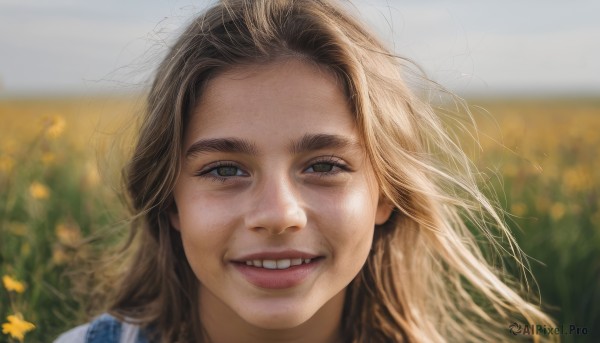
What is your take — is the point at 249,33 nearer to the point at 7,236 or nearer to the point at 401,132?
the point at 401,132

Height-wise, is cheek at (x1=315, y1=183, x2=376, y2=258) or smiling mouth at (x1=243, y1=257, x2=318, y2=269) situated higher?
cheek at (x1=315, y1=183, x2=376, y2=258)

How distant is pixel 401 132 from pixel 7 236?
1.72 metres

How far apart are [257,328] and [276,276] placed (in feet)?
1.14

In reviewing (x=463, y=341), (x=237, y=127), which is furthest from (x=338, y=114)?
(x=463, y=341)

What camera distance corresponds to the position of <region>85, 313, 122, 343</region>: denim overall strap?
7.76 feet

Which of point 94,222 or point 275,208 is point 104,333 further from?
point 94,222

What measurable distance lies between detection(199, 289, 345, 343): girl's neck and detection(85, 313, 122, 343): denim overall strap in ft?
0.90

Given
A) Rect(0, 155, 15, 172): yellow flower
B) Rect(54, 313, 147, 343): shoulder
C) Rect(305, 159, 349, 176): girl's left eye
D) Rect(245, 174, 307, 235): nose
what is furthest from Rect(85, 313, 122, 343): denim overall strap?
Rect(0, 155, 15, 172): yellow flower

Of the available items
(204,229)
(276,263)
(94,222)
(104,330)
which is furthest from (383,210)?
(94,222)

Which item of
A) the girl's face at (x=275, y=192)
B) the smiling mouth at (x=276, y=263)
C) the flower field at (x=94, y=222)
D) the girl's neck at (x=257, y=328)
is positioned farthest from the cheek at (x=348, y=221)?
the flower field at (x=94, y=222)

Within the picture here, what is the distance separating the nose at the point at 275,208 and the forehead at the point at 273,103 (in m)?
0.13

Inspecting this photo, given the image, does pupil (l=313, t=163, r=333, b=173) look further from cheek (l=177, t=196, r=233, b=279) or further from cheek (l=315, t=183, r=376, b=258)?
cheek (l=177, t=196, r=233, b=279)

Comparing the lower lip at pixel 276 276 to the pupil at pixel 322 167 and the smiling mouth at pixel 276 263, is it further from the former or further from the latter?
the pupil at pixel 322 167

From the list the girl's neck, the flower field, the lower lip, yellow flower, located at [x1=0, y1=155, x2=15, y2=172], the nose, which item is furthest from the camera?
yellow flower, located at [x1=0, y1=155, x2=15, y2=172]
